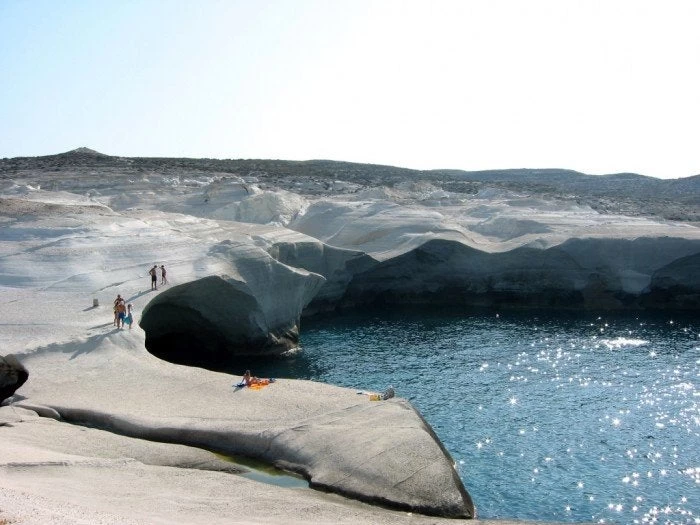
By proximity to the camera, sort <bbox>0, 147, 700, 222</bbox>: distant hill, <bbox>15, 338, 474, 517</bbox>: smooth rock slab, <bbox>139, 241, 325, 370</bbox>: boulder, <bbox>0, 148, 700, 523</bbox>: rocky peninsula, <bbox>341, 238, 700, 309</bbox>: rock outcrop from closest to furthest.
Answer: <bbox>0, 148, 700, 523</bbox>: rocky peninsula < <bbox>15, 338, 474, 517</bbox>: smooth rock slab < <bbox>139, 241, 325, 370</bbox>: boulder < <bbox>341, 238, 700, 309</bbox>: rock outcrop < <bbox>0, 147, 700, 222</bbox>: distant hill

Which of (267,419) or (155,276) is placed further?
(155,276)

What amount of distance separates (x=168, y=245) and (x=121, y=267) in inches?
146

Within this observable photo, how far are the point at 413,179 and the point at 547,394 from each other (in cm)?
7136

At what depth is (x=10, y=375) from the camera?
24375 mm

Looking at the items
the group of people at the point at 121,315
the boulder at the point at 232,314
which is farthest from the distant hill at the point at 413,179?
the group of people at the point at 121,315

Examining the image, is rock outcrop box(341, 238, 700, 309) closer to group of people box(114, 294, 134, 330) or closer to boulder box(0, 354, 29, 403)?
group of people box(114, 294, 134, 330)

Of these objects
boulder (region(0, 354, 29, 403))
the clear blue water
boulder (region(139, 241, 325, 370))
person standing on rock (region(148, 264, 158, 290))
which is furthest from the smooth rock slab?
boulder (region(139, 241, 325, 370))

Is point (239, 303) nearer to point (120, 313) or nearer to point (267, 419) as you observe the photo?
point (120, 313)

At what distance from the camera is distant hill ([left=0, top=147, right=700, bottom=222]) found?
77.4 metres

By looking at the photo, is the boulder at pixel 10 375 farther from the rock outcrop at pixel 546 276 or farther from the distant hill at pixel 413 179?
the distant hill at pixel 413 179

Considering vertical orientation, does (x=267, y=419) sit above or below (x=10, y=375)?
below

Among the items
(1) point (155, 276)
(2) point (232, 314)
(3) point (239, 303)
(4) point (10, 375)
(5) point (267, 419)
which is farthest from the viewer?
(2) point (232, 314)

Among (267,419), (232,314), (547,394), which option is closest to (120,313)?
(232,314)

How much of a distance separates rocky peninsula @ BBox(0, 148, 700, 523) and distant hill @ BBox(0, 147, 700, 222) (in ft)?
5.93
